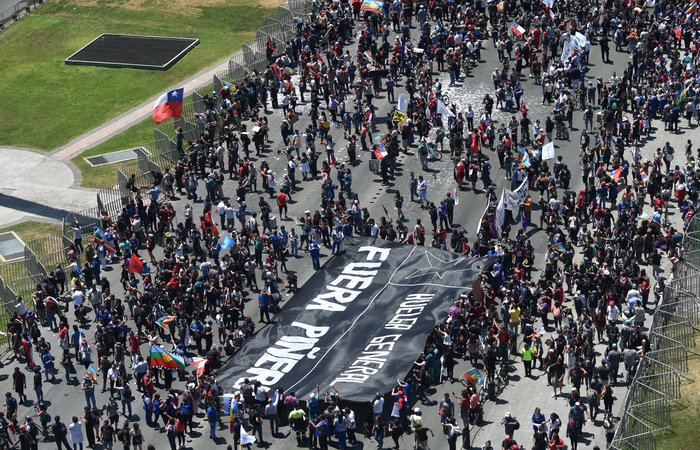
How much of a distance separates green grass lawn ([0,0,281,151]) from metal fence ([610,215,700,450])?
36027 mm

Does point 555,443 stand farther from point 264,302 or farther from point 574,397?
point 264,302

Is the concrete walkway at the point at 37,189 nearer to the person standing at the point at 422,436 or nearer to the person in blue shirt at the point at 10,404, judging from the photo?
the person in blue shirt at the point at 10,404

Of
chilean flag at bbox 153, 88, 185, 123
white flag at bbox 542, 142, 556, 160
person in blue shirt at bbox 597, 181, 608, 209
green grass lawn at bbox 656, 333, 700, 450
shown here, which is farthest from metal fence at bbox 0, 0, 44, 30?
green grass lawn at bbox 656, 333, 700, 450

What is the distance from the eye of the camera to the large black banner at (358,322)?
35.8 m

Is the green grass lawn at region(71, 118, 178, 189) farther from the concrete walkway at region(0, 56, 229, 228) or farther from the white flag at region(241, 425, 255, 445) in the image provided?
the white flag at region(241, 425, 255, 445)

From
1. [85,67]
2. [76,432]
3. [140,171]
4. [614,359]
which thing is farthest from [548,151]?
[85,67]

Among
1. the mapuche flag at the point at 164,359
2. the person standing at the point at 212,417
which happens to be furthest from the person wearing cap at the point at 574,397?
the mapuche flag at the point at 164,359

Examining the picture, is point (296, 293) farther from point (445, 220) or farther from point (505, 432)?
point (505, 432)

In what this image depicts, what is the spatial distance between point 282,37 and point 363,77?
9.88m

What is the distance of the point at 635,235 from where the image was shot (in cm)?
4228

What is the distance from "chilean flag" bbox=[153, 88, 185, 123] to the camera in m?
49.6

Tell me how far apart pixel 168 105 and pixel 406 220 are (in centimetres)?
1369

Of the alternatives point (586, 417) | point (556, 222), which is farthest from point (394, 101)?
point (586, 417)

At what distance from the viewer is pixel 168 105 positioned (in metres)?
49.9
